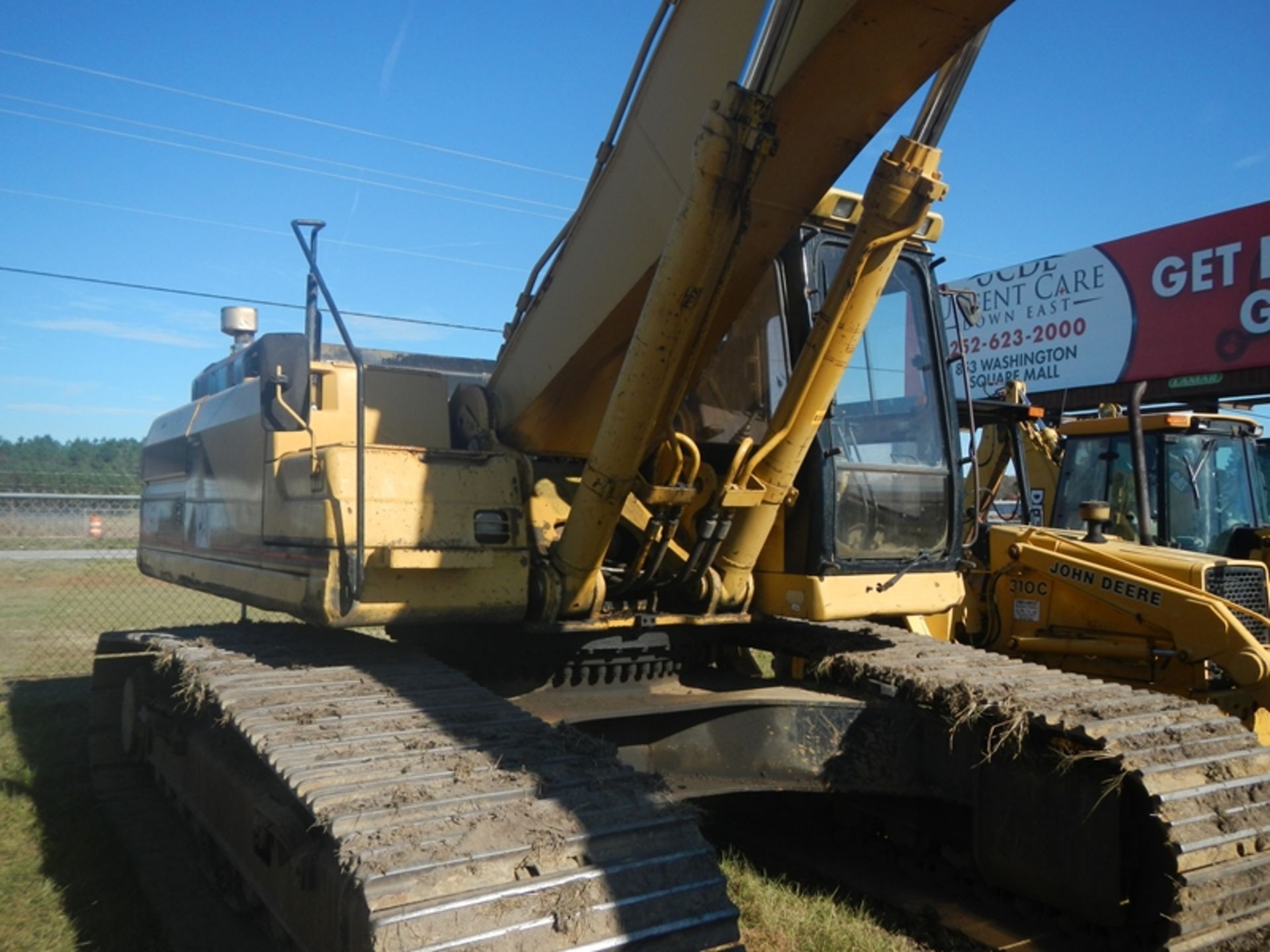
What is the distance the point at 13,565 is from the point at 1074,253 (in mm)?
18402

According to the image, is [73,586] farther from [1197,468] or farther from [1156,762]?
[1156,762]

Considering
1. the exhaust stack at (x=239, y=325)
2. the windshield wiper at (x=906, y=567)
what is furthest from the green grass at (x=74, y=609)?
the windshield wiper at (x=906, y=567)

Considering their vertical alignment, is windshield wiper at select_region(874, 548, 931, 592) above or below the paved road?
above

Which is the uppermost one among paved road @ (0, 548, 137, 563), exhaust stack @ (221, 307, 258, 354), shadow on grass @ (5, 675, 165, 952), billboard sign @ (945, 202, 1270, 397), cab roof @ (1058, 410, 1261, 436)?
billboard sign @ (945, 202, 1270, 397)

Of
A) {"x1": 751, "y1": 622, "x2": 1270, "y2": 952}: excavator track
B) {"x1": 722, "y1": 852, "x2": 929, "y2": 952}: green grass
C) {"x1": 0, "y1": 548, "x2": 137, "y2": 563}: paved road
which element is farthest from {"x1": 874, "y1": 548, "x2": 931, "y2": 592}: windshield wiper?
{"x1": 0, "y1": 548, "x2": 137, "y2": 563}: paved road

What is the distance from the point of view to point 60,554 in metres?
18.1

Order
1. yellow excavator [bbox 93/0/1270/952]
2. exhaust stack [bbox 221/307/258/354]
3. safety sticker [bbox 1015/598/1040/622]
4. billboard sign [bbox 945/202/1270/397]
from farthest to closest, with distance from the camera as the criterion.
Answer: billboard sign [bbox 945/202/1270/397] < safety sticker [bbox 1015/598/1040/622] < exhaust stack [bbox 221/307/258/354] < yellow excavator [bbox 93/0/1270/952]

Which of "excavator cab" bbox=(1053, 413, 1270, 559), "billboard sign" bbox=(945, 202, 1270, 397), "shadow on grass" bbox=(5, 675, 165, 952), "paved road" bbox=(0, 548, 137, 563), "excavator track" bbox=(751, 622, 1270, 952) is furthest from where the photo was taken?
"paved road" bbox=(0, 548, 137, 563)

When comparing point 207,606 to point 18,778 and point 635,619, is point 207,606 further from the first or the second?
point 635,619

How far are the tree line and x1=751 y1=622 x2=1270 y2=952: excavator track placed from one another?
632cm

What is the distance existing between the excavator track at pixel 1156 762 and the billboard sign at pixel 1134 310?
43.7ft

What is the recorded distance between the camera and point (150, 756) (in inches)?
235

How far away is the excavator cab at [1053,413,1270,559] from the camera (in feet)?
28.8

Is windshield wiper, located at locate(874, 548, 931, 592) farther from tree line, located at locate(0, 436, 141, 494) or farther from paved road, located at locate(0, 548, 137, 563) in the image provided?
paved road, located at locate(0, 548, 137, 563)
